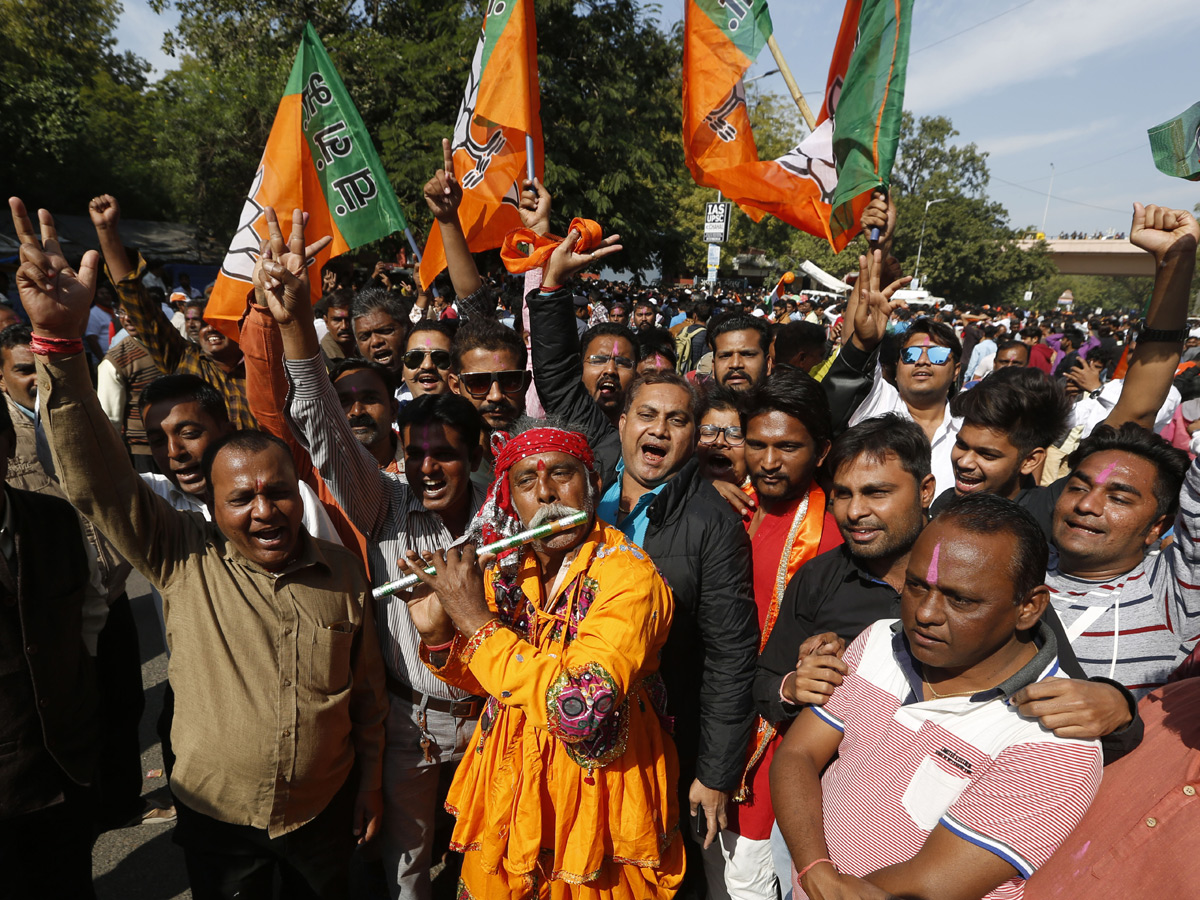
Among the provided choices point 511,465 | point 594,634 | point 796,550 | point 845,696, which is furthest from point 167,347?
point 845,696

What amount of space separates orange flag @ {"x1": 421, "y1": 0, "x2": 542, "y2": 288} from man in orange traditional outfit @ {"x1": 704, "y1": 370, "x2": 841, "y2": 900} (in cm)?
255

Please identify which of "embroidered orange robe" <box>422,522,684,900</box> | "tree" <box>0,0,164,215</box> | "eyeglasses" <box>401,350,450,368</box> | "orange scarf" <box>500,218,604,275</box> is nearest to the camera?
"embroidered orange robe" <box>422,522,684,900</box>

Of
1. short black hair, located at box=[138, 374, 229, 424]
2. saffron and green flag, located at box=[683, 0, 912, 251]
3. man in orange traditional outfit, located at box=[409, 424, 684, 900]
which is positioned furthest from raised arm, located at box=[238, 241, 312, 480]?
saffron and green flag, located at box=[683, 0, 912, 251]

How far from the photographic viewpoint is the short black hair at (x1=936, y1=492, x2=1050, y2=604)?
5.35 feet

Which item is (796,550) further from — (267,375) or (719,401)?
(267,375)

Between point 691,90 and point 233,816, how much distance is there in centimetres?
466

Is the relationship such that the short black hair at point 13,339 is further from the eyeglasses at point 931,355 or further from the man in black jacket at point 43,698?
the eyeglasses at point 931,355

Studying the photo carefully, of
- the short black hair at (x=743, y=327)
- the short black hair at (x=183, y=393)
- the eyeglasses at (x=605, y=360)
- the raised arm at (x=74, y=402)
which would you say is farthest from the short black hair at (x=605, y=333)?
the raised arm at (x=74, y=402)

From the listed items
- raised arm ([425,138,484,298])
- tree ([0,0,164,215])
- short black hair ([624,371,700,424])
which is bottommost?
short black hair ([624,371,700,424])

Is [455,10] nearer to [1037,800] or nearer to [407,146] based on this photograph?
[407,146]

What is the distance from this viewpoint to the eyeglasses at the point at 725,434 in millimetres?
3152

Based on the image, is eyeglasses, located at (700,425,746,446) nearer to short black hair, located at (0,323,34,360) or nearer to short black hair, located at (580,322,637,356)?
short black hair, located at (580,322,637,356)

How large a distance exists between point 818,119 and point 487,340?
2.70m

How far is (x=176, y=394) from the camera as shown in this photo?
276 cm
